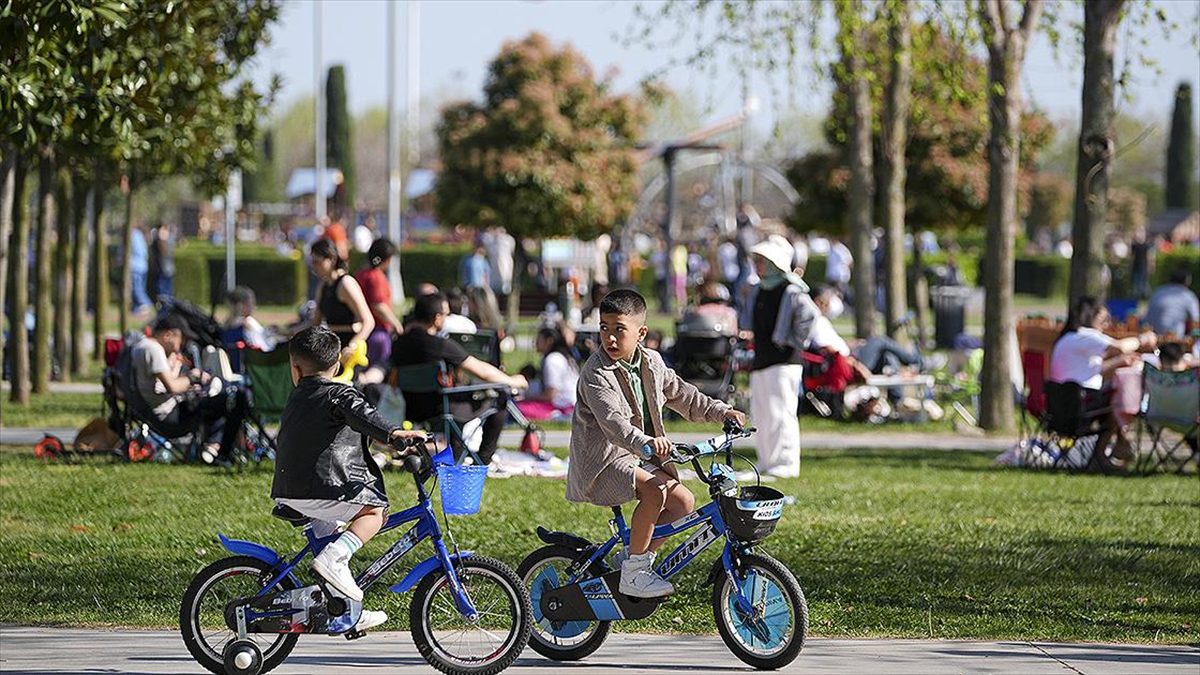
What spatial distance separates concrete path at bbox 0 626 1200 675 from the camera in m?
7.46

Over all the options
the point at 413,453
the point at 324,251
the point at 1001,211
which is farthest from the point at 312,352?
the point at 1001,211

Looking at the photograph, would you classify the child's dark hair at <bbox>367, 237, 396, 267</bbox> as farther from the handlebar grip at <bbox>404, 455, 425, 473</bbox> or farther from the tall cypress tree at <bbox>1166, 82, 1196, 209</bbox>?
the tall cypress tree at <bbox>1166, 82, 1196, 209</bbox>

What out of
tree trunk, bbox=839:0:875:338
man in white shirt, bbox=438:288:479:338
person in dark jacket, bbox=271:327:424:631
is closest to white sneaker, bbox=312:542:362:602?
person in dark jacket, bbox=271:327:424:631

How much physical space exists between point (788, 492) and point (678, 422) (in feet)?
17.8

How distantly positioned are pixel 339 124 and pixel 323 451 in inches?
3133

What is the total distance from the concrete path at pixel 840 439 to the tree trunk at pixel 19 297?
5.71 feet

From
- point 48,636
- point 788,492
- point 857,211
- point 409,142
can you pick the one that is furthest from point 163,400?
point 409,142

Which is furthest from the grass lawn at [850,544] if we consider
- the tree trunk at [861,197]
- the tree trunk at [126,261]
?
the tree trunk at [126,261]

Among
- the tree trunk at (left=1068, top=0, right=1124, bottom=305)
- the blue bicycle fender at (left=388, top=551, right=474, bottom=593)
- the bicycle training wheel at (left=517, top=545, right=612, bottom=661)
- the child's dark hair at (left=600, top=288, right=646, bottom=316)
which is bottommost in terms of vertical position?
the bicycle training wheel at (left=517, top=545, right=612, bottom=661)

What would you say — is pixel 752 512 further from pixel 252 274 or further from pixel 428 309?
pixel 252 274

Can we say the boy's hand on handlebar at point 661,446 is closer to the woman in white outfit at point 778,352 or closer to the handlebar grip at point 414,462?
the handlebar grip at point 414,462

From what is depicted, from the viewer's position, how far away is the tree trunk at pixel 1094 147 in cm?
1664

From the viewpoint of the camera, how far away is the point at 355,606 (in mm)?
7336

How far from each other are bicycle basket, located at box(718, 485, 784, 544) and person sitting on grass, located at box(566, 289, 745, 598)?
232 millimetres
